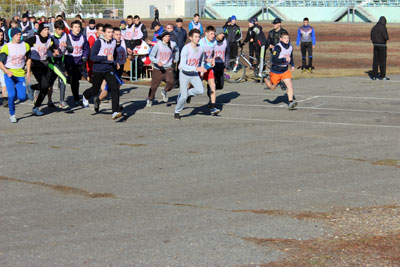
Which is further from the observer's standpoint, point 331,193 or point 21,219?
point 331,193

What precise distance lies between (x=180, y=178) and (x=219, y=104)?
771 centimetres

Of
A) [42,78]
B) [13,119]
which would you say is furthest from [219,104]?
[13,119]

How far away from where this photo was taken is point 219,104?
17141mm

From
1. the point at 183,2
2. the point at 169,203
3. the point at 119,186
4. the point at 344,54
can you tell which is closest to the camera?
the point at 169,203

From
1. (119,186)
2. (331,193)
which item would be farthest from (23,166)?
(331,193)

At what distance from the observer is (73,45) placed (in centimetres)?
1602

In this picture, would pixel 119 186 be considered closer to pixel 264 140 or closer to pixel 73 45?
pixel 264 140

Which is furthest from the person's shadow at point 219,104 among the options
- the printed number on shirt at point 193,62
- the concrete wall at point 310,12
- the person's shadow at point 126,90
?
the concrete wall at point 310,12

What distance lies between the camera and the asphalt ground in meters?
6.81

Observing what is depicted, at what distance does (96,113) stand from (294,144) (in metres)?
5.39

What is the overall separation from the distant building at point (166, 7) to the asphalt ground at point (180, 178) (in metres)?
75.9

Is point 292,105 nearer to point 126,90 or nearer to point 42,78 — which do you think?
point 42,78

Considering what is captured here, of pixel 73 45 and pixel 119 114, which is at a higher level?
pixel 73 45

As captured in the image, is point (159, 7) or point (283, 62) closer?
point (283, 62)
